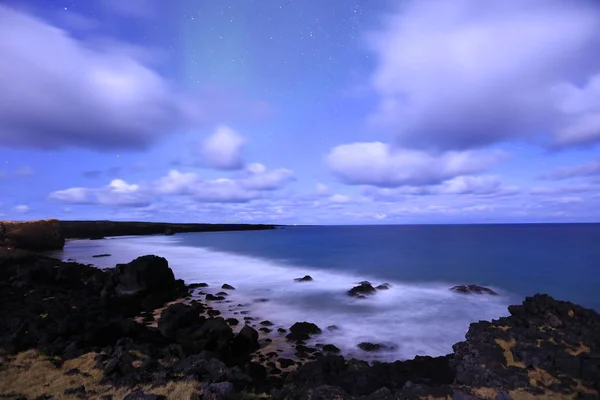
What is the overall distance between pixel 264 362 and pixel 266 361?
14 centimetres

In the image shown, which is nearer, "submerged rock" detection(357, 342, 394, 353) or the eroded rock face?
the eroded rock face

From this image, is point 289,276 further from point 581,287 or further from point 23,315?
point 581,287

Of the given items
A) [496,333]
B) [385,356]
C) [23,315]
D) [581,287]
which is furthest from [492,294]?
[23,315]

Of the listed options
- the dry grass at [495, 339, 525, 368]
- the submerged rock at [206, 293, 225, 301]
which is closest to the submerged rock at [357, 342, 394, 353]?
the dry grass at [495, 339, 525, 368]

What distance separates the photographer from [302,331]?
20.8 meters

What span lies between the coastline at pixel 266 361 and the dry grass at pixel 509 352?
0.03 m

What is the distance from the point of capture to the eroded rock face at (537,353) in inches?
401

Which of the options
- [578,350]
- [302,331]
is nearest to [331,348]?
[302,331]

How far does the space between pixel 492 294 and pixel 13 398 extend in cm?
3518

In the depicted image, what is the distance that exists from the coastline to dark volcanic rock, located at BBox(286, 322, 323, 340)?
63 mm

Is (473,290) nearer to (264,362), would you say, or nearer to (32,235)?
(264,362)

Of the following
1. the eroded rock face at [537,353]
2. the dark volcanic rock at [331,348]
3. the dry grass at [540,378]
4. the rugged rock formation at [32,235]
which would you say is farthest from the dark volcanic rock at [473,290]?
the rugged rock formation at [32,235]

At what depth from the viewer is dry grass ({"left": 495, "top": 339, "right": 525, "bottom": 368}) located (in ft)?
37.4

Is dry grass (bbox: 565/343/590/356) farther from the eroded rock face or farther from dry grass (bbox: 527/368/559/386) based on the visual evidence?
dry grass (bbox: 527/368/559/386)
